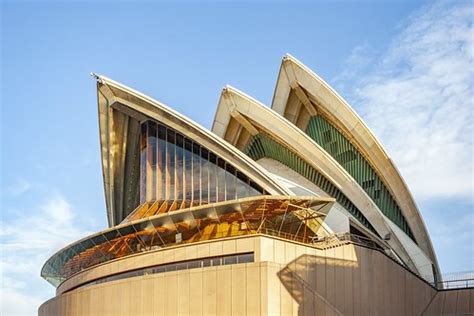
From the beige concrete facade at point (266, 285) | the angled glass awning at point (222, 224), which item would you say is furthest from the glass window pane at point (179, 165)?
A: the beige concrete facade at point (266, 285)

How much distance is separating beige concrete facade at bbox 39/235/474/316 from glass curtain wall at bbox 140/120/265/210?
18.4 feet

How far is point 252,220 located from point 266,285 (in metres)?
4.49

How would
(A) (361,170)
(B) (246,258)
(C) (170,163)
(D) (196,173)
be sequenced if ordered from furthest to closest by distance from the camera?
(A) (361,170), (C) (170,163), (D) (196,173), (B) (246,258)

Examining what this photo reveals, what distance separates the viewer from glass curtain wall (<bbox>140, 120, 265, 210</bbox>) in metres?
36.0

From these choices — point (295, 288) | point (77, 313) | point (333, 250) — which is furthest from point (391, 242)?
point (77, 313)

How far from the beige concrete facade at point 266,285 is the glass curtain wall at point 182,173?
5610 mm

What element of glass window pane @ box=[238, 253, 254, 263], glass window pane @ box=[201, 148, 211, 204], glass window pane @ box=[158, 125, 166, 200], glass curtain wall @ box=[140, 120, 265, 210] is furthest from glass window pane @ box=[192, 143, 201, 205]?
glass window pane @ box=[238, 253, 254, 263]

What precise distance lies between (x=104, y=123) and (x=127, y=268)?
1169 cm

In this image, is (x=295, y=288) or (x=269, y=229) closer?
(x=295, y=288)

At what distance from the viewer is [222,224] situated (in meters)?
31.8

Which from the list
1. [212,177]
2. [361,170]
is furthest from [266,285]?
[361,170]

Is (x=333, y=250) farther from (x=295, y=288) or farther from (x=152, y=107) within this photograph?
(x=152, y=107)

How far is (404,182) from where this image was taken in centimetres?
3884

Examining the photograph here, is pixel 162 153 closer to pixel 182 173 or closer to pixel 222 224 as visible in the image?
pixel 182 173
